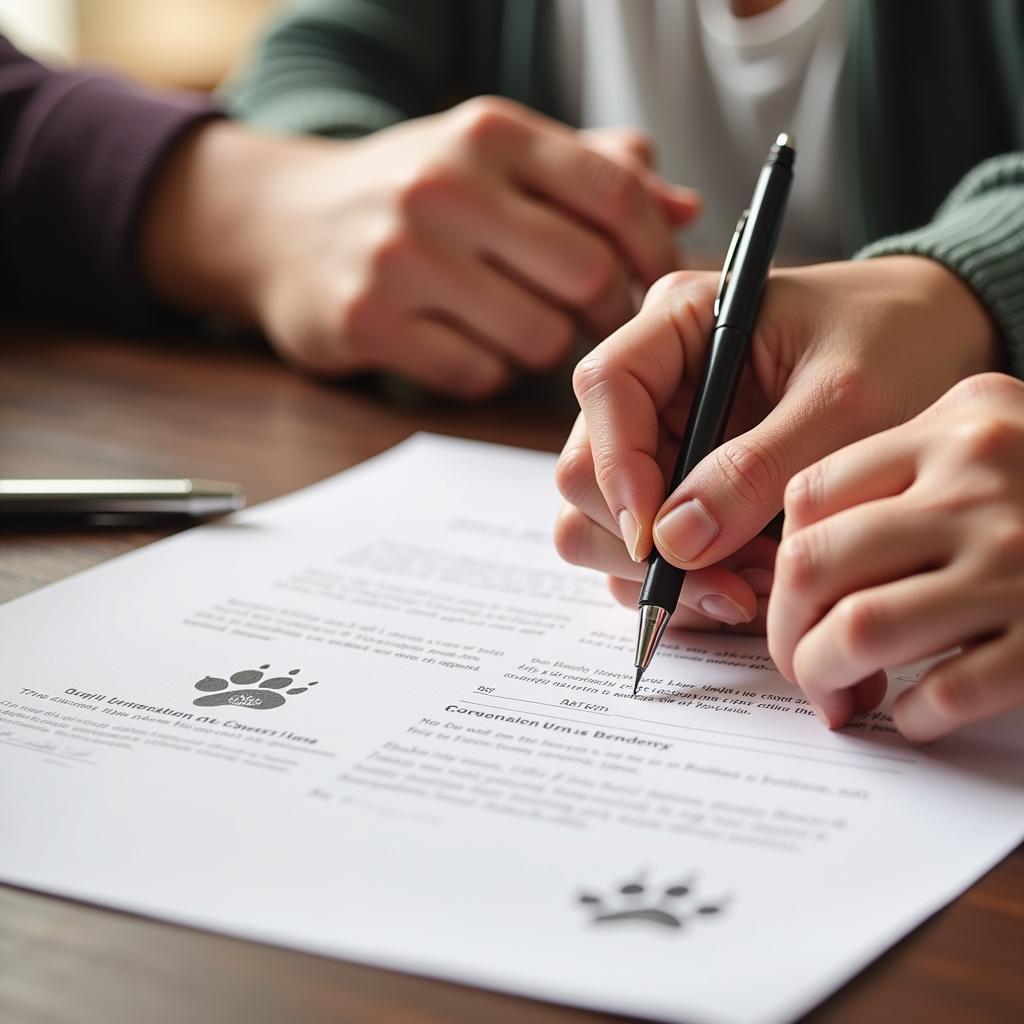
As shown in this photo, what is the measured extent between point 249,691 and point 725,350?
23cm

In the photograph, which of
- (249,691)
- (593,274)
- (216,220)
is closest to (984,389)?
(249,691)

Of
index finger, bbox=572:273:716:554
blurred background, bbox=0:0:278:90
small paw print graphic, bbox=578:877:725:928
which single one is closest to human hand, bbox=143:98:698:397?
index finger, bbox=572:273:716:554

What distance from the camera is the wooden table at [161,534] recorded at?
0.26m

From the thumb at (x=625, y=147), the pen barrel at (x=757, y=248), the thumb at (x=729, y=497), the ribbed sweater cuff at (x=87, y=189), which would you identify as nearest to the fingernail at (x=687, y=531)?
the thumb at (x=729, y=497)

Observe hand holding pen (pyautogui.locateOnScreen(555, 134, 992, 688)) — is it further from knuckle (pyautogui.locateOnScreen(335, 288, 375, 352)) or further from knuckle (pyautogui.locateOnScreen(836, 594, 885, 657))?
knuckle (pyautogui.locateOnScreen(335, 288, 375, 352))

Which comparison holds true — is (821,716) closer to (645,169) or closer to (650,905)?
(650,905)

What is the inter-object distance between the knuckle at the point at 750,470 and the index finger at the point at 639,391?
0.03 meters

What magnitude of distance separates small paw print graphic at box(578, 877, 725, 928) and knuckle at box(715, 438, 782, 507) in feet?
0.53

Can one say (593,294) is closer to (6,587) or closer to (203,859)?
(6,587)

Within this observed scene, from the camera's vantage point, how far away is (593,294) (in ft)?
2.43

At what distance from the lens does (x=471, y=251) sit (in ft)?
2.44

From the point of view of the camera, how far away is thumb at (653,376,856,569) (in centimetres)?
41

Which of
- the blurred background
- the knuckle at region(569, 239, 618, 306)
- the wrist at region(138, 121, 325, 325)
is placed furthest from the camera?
the blurred background

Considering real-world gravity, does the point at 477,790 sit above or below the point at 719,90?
below
